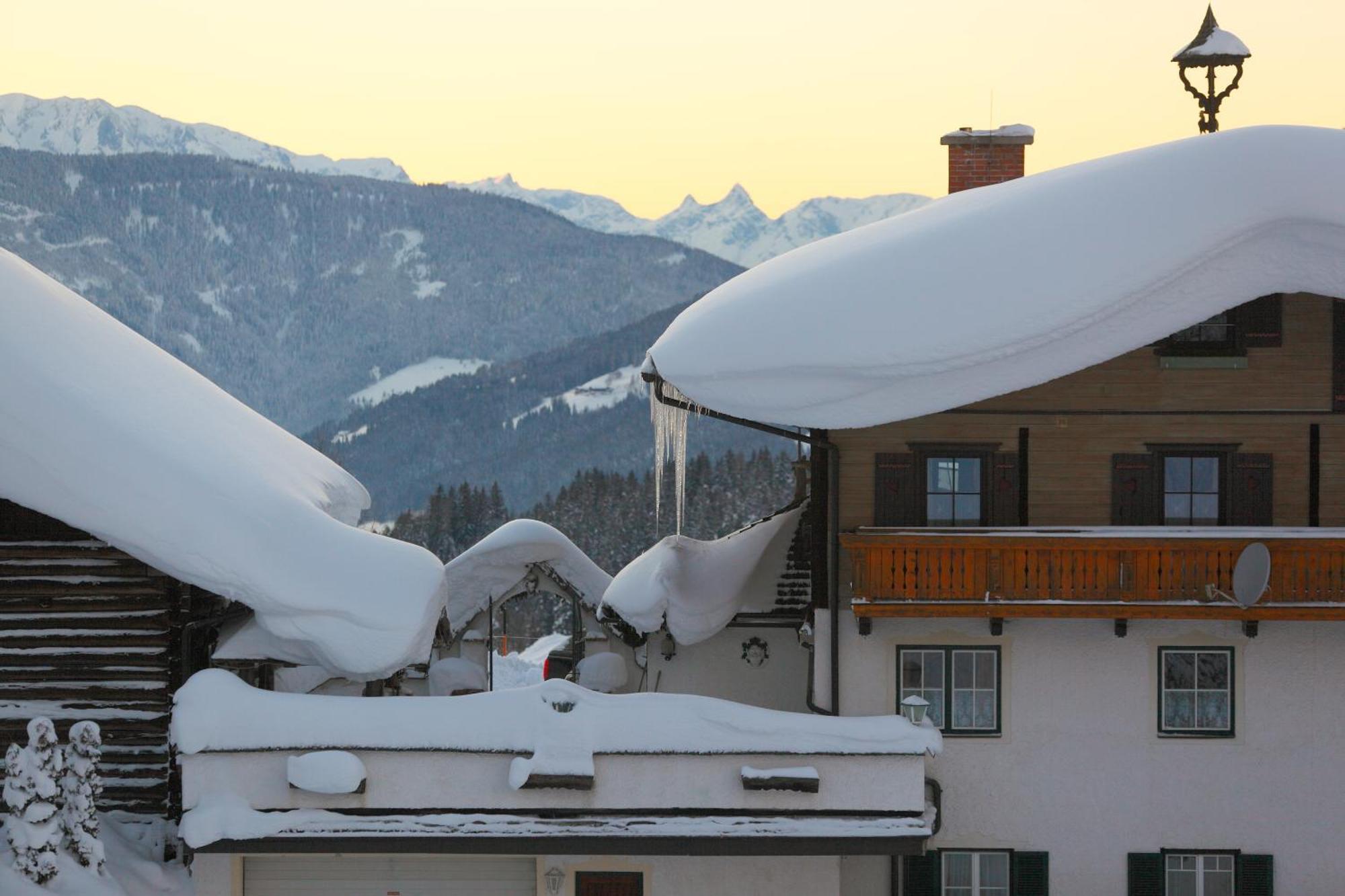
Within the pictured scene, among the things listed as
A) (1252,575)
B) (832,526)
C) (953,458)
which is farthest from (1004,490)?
(1252,575)

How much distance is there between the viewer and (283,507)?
2259 cm

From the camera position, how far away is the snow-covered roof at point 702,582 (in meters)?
27.2

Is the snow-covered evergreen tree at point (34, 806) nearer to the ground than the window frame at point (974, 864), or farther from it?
farther from it

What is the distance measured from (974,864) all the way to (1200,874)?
282cm

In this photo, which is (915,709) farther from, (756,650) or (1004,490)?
(756,650)

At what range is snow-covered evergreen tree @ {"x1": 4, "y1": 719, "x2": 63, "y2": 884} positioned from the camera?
64.0 feet

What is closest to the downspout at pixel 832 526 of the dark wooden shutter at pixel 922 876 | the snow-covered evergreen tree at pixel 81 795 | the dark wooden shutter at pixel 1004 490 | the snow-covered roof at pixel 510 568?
the dark wooden shutter at pixel 1004 490

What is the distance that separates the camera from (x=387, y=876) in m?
Answer: 21.2

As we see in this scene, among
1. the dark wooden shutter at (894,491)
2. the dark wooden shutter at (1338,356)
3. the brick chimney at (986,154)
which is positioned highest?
the brick chimney at (986,154)

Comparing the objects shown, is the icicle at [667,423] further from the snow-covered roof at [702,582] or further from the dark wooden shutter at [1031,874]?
the dark wooden shutter at [1031,874]

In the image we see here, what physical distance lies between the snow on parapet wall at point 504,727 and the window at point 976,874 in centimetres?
205

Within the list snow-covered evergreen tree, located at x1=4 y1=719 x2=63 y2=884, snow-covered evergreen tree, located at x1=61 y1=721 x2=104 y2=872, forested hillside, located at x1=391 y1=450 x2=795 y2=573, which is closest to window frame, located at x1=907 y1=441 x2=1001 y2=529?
snow-covered evergreen tree, located at x1=61 y1=721 x2=104 y2=872

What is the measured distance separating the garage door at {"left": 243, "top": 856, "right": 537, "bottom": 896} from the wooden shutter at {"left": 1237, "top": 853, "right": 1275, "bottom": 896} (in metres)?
8.79

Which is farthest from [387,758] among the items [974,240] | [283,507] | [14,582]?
[974,240]
